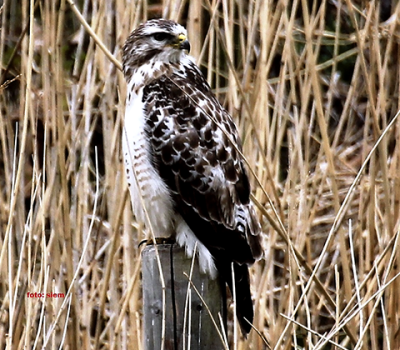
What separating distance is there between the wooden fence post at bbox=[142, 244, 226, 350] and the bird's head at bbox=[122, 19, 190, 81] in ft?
2.89

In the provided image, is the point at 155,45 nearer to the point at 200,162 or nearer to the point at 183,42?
the point at 183,42

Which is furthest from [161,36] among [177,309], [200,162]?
[177,309]

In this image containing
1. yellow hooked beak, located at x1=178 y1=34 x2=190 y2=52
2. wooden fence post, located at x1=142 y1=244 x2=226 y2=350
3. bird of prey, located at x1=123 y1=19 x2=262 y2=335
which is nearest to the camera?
wooden fence post, located at x1=142 y1=244 x2=226 y2=350

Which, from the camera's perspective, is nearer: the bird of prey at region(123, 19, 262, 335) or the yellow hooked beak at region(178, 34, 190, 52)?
the bird of prey at region(123, 19, 262, 335)

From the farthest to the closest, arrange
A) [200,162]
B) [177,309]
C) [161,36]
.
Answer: [161,36] → [200,162] → [177,309]

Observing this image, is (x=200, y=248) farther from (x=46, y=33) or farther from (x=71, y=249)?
(x=46, y=33)

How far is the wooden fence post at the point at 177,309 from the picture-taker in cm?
175

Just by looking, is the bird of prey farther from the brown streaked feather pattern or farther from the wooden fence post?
the wooden fence post

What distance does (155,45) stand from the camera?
2529 mm

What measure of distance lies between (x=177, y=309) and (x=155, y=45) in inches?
42.7

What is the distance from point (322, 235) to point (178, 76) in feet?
4.65

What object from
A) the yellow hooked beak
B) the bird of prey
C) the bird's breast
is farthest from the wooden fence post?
the yellow hooked beak

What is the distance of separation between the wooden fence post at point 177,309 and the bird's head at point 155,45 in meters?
0.88

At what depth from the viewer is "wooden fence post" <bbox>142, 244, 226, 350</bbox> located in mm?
1750
